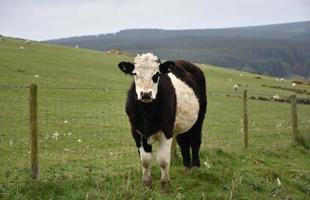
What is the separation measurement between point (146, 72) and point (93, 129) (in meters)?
12.1

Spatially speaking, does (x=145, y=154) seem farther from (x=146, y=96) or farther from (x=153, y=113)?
(x=146, y=96)

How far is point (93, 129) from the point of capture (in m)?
21.4

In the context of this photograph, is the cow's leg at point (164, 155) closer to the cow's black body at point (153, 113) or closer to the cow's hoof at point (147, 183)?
the cow's black body at point (153, 113)

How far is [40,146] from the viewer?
1717 cm

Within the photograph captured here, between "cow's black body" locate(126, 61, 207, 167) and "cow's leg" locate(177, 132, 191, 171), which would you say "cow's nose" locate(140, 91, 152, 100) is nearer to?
"cow's black body" locate(126, 61, 207, 167)

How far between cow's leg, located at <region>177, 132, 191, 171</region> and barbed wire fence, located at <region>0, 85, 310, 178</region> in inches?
62.2

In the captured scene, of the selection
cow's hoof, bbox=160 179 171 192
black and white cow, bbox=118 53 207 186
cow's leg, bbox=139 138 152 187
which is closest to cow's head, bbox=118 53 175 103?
black and white cow, bbox=118 53 207 186

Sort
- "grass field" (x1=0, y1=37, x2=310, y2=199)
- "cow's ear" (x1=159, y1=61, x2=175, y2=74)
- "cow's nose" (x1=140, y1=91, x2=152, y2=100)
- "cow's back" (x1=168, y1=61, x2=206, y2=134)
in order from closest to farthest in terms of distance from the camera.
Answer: "cow's nose" (x1=140, y1=91, x2=152, y2=100) → "grass field" (x1=0, y1=37, x2=310, y2=199) → "cow's ear" (x1=159, y1=61, x2=175, y2=74) → "cow's back" (x1=168, y1=61, x2=206, y2=134)

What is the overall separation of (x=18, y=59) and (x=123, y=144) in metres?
27.2

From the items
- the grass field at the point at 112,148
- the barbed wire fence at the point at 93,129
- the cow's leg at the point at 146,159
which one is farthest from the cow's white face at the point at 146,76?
the barbed wire fence at the point at 93,129

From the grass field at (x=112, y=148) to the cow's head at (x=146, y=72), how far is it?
1635 millimetres

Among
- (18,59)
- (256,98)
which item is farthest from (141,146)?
(18,59)

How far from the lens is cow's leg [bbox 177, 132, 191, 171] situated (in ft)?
40.0

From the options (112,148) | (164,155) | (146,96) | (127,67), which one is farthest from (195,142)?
(112,148)
